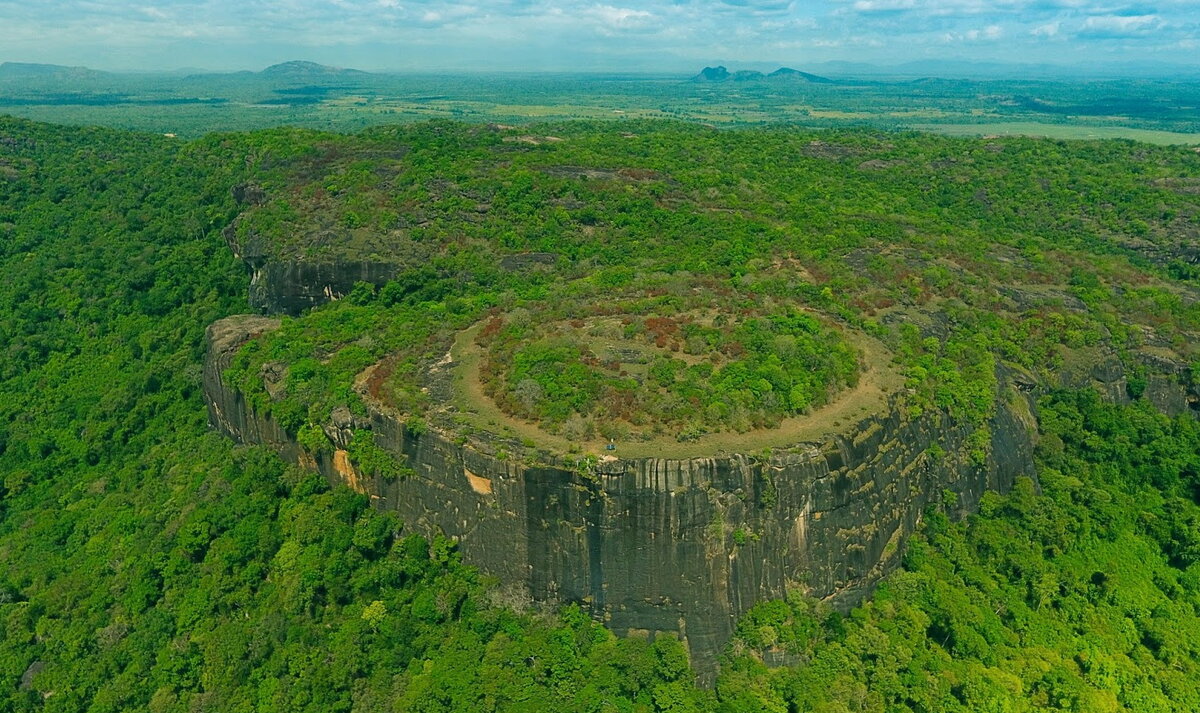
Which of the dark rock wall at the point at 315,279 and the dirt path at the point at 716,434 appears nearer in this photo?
the dirt path at the point at 716,434

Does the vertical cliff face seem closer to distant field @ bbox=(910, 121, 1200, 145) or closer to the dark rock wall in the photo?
the dark rock wall

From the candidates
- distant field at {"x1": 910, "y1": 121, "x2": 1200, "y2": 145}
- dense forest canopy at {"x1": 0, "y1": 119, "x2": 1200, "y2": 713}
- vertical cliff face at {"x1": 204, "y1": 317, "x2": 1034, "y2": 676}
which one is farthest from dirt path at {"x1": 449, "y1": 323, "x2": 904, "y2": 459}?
distant field at {"x1": 910, "y1": 121, "x2": 1200, "y2": 145}

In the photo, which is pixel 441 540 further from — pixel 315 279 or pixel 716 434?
pixel 315 279

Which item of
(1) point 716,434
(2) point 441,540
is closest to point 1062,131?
(1) point 716,434

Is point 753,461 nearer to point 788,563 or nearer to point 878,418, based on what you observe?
point 788,563

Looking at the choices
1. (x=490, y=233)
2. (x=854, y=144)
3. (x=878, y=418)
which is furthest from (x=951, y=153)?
A: (x=878, y=418)

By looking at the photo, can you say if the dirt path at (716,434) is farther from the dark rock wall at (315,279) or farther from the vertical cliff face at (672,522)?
the dark rock wall at (315,279)

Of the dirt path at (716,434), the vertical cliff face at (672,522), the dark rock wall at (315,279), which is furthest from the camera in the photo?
the dark rock wall at (315,279)

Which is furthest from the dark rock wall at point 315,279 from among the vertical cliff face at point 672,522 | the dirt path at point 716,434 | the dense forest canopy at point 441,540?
the vertical cliff face at point 672,522
